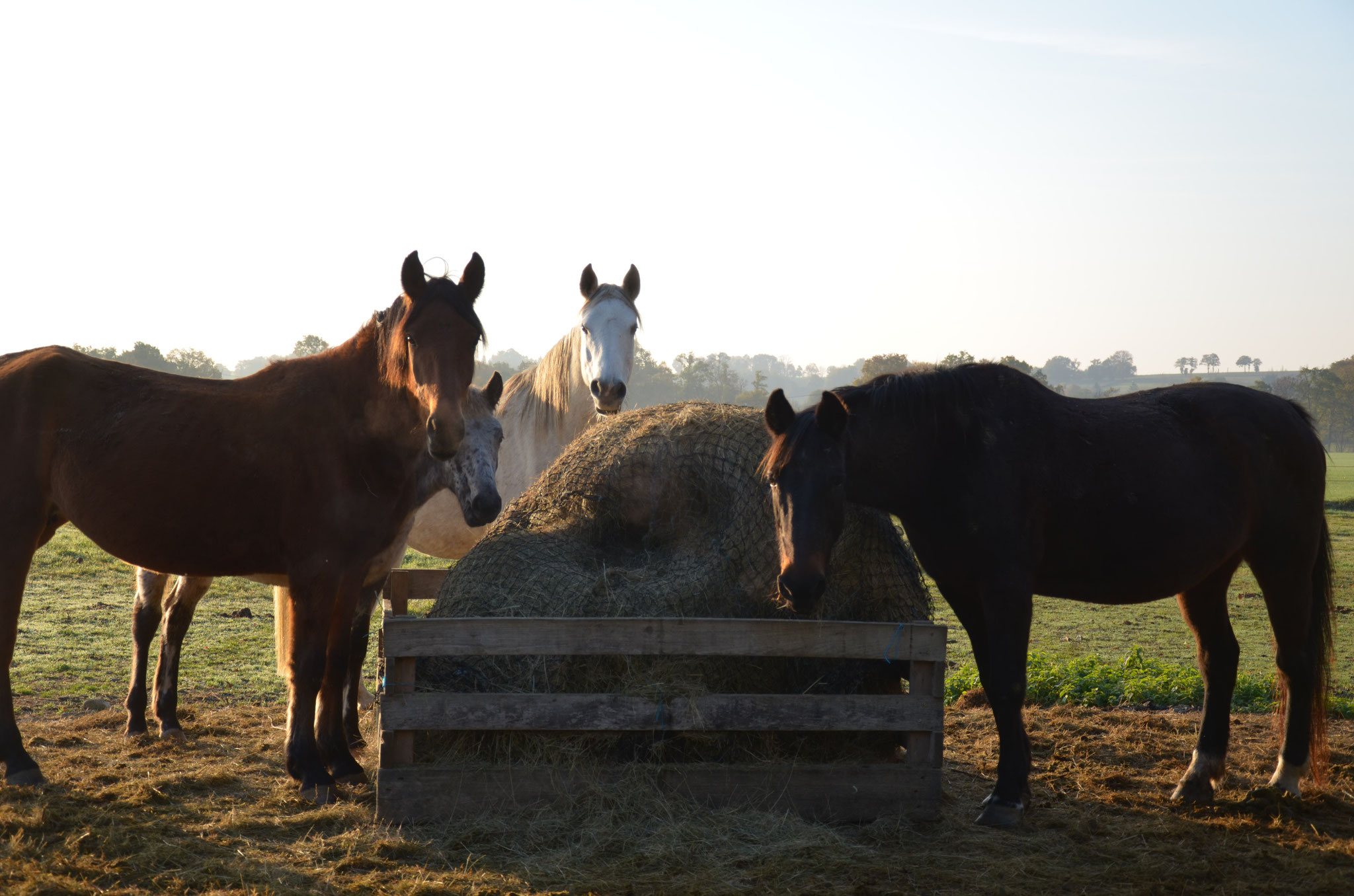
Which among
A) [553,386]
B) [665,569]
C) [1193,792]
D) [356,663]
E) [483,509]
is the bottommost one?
[1193,792]

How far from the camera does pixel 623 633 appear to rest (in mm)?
3934

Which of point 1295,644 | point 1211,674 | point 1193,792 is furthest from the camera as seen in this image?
point 1211,674

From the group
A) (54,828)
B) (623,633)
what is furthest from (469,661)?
(54,828)

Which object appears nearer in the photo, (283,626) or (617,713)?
(617,713)

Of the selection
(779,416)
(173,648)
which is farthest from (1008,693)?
(173,648)

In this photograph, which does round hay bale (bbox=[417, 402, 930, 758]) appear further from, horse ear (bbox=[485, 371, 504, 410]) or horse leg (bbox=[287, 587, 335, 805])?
horse ear (bbox=[485, 371, 504, 410])

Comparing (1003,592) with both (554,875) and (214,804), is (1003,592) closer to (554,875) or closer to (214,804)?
(554,875)

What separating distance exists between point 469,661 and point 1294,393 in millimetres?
95685

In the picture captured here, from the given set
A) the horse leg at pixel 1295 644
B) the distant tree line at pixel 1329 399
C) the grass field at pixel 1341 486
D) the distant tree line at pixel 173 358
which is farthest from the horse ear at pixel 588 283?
the distant tree line at pixel 1329 399

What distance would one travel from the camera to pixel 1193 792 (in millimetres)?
4438

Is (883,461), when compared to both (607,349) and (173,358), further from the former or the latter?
(173,358)

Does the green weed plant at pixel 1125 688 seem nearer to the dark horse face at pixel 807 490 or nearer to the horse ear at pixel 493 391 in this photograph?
the dark horse face at pixel 807 490

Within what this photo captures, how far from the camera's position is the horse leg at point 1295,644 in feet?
14.9

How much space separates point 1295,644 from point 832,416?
108 inches
